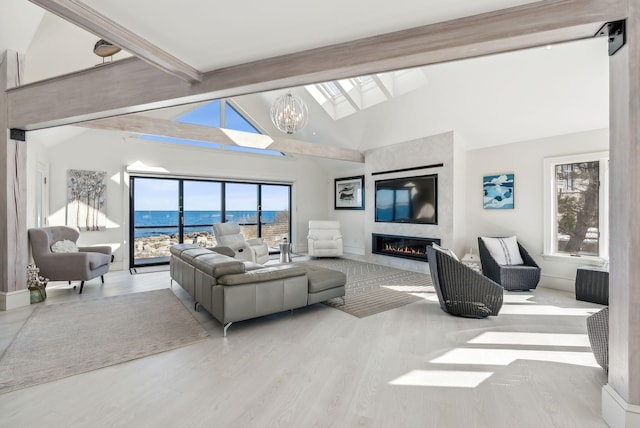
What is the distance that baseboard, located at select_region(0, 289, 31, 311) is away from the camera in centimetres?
364

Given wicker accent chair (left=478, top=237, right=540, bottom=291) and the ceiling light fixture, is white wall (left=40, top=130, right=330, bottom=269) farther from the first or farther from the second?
wicker accent chair (left=478, top=237, right=540, bottom=291)

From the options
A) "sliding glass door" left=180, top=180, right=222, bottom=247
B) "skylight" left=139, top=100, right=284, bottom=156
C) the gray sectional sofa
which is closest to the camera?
the gray sectional sofa

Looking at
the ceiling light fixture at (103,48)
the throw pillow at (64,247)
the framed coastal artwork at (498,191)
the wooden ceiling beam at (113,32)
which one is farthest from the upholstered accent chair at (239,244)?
the framed coastal artwork at (498,191)

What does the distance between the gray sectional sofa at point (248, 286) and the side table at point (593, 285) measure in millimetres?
3192

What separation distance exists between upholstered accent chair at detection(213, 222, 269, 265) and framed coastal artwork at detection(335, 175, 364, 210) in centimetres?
300

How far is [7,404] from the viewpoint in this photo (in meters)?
1.90

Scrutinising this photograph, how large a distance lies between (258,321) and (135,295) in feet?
6.95

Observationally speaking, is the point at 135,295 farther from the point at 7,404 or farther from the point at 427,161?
the point at 427,161

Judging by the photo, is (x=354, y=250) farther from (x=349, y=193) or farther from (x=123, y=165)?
(x=123, y=165)

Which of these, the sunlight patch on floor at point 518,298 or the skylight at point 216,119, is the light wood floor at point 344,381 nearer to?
the sunlight patch on floor at point 518,298

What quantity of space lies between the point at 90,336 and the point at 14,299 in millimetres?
1726

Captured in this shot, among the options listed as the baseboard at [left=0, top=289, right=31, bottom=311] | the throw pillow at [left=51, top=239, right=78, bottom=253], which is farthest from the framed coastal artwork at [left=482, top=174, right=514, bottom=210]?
the baseboard at [left=0, top=289, right=31, bottom=311]

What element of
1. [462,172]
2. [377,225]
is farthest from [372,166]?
[462,172]

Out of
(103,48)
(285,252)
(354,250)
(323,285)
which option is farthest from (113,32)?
(354,250)
